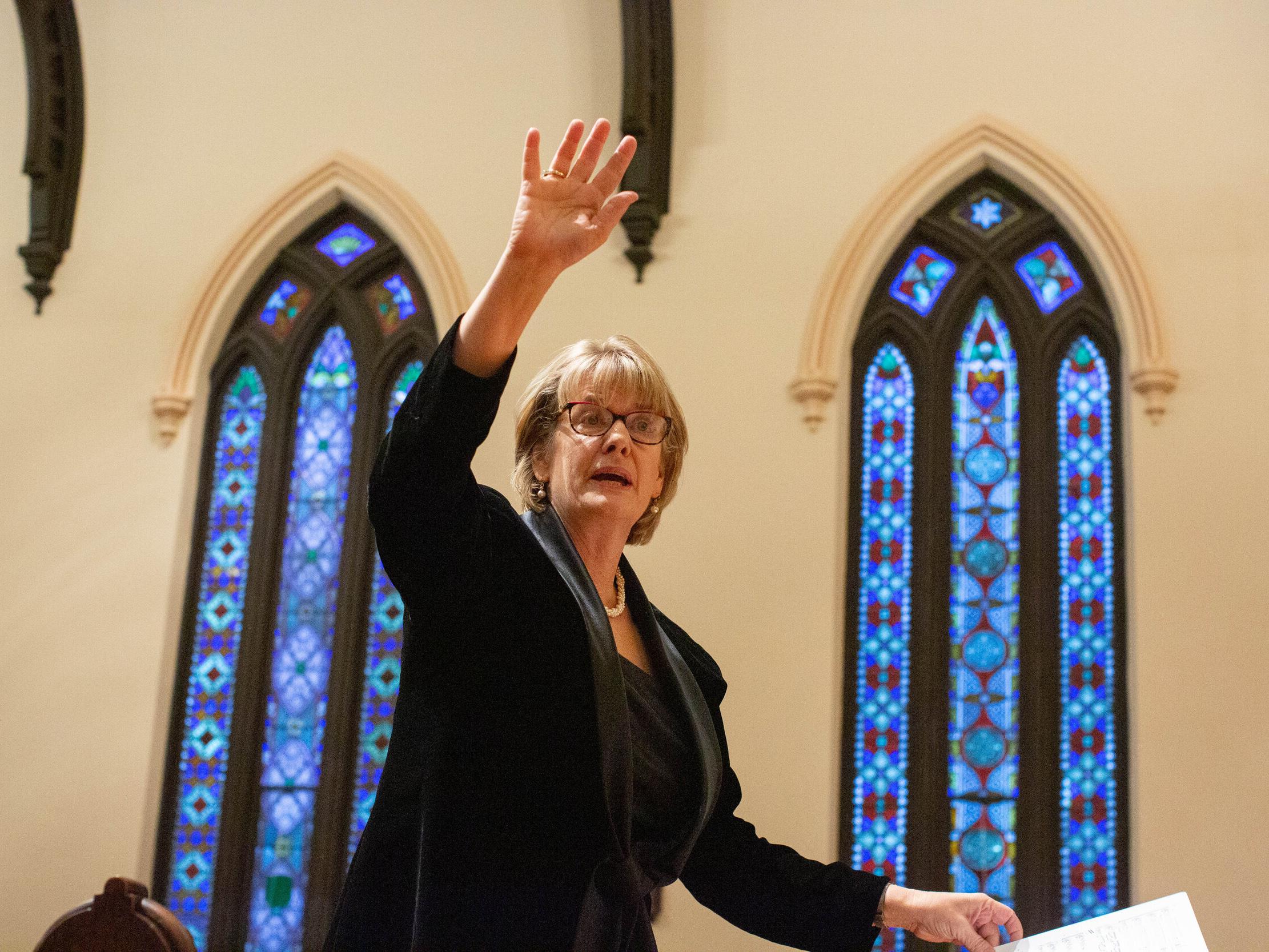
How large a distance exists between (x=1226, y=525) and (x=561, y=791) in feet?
12.5

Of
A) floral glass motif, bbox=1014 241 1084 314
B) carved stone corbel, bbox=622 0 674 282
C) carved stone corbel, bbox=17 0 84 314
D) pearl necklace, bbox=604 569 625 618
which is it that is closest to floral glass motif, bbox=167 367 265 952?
carved stone corbel, bbox=17 0 84 314

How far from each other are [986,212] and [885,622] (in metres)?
1.64

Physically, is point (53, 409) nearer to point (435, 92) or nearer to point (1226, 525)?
point (435, 92)

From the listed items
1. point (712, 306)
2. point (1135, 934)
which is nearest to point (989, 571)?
point (712, 306)

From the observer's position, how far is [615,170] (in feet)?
4.99

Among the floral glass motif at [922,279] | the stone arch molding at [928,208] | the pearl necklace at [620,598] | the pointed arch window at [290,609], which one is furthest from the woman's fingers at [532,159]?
the floral glass motif at [922,279]

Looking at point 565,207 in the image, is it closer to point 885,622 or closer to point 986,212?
point 885,622

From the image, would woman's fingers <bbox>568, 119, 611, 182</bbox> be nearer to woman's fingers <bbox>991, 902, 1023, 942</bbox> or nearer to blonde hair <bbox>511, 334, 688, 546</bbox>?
blonde hair <bbox>511, 334, 688, 546</bbox>

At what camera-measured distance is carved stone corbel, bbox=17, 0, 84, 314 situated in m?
5.37

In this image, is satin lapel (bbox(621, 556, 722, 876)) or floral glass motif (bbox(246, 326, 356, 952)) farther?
floral glass motif (bbox(246, 326, 356, 952))

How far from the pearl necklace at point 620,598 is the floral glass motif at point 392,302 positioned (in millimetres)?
3839

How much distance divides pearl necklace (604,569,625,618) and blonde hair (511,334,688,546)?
6.2 inches

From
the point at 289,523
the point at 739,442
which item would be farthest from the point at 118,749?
the point at 739,442

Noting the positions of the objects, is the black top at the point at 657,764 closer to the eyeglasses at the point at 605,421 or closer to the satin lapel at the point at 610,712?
the satin lapel at the point at 610,712
